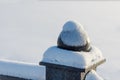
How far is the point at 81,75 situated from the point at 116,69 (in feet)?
49.8

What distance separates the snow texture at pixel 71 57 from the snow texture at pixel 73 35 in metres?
0.47

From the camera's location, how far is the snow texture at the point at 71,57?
15875 millimetres

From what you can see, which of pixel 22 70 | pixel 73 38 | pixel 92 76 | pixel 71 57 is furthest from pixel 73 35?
pixel 22 70

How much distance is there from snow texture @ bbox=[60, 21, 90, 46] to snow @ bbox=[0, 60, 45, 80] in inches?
120

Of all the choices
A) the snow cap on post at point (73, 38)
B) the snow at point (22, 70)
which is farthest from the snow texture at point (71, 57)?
the snow at point (22, 70)

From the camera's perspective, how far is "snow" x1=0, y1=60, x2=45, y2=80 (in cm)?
1867

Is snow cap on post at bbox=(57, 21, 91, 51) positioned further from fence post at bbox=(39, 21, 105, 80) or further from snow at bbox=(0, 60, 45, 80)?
snow at bbox=(0, 60, 45, 80)

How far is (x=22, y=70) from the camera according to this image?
19234mm

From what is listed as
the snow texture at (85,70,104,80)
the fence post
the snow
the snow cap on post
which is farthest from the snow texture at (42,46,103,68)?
the snow

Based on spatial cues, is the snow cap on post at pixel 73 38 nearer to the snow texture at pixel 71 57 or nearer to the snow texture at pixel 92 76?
the snow texture at pixel 71 57

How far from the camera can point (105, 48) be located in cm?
3625

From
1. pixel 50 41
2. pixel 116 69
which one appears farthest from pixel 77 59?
pixel 50 41

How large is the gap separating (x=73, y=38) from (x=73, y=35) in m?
0.15

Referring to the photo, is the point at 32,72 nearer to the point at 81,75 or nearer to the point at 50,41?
the point at 81,75
